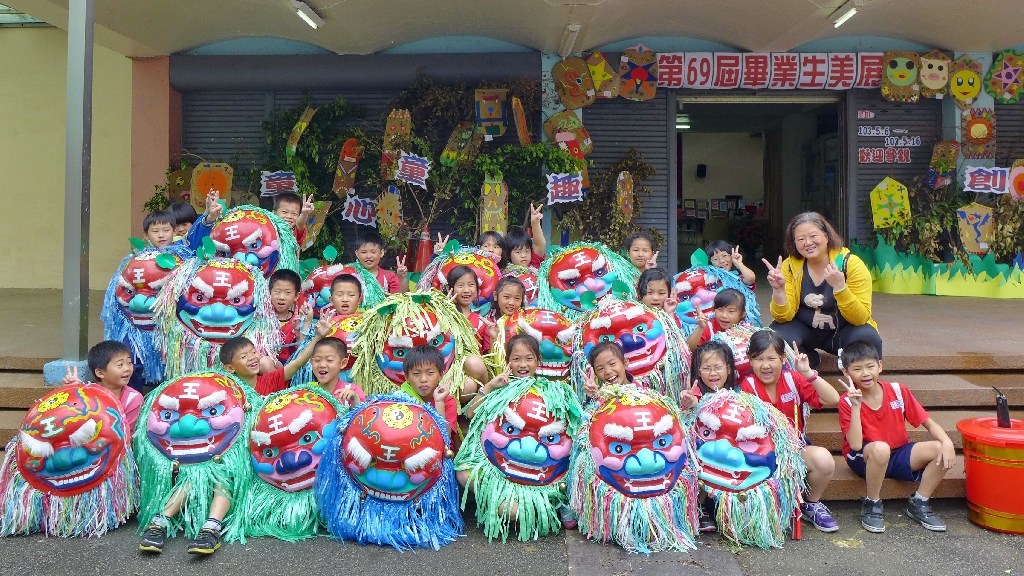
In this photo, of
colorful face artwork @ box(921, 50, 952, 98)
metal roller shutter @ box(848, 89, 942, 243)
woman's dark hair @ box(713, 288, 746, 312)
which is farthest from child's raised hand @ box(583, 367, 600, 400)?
colorful face artwork @ box(921, 50, 952, 98)

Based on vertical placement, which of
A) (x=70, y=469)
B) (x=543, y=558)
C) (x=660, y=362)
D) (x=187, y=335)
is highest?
(x=187, y=335)

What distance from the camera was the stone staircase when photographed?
3555 mm

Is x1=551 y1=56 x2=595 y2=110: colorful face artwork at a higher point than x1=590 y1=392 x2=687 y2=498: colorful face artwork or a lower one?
higher

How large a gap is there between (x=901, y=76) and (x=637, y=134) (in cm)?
269

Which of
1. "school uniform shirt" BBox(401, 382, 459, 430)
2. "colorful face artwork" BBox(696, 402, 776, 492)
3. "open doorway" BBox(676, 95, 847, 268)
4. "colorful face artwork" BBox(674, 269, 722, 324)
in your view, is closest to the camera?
"colorful face artwork" BBox(696, 402, 776, 492)

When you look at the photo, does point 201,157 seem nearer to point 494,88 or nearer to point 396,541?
point 494,88

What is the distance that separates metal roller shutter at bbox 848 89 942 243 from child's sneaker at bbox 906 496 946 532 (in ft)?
17.9

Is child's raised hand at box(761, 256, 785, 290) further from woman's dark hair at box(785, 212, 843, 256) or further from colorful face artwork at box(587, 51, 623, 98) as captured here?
colorful face artwork at box(587, 51, 623, 98)

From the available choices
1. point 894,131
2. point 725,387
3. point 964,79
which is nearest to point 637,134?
point 894,131

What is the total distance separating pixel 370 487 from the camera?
3.18 metres

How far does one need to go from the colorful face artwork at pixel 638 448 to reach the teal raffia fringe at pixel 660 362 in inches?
20.8

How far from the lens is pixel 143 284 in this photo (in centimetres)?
413

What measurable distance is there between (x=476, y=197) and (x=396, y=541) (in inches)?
189

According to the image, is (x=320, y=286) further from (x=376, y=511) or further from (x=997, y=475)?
(x=997, y=475)
